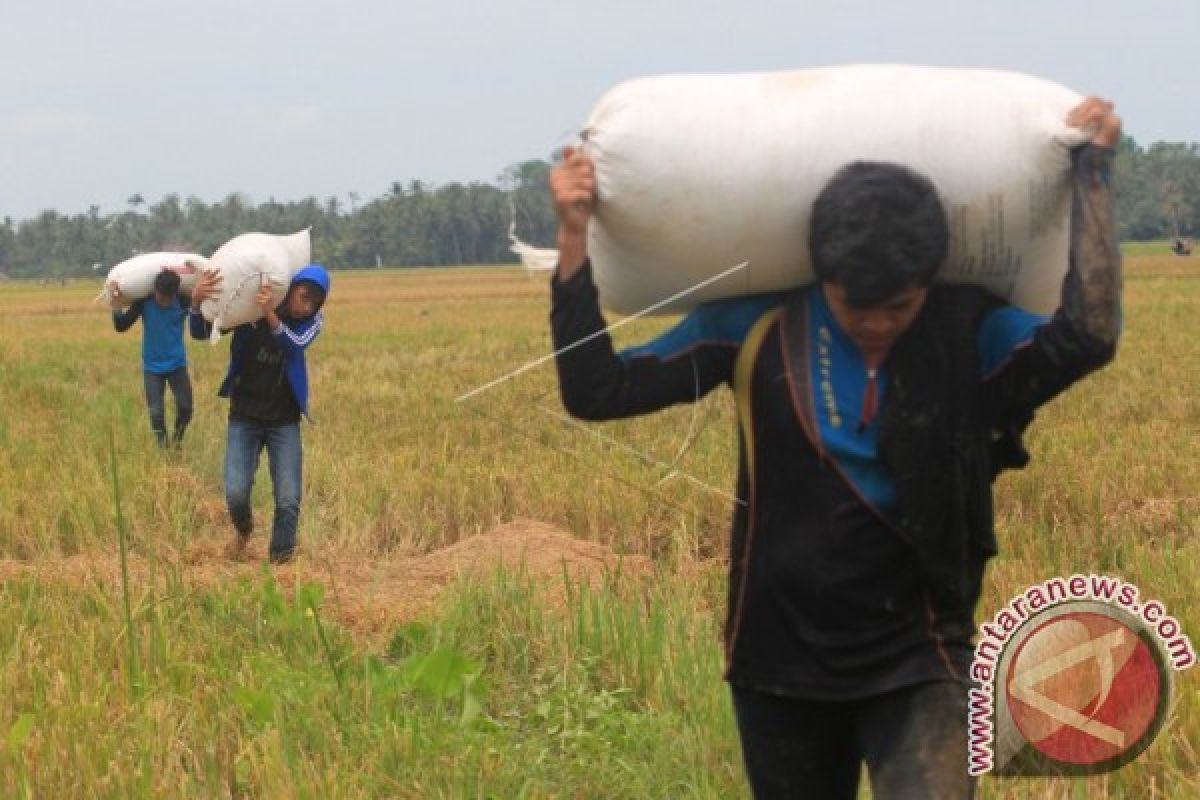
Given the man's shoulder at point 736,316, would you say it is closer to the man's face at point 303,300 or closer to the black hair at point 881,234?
the black hair at point 881,234

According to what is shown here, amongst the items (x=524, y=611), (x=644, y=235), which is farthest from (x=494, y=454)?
(x=644, y=235)

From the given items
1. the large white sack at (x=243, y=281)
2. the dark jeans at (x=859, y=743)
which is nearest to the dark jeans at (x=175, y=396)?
the large white sack at (x=243, y=281)

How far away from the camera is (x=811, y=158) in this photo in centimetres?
230

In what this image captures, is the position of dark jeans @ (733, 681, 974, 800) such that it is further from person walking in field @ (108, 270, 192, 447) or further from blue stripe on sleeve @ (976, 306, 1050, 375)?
person walking in field @ (108, 270, 192, 447)

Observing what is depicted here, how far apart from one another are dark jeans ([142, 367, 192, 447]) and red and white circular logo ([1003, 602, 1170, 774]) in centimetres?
767

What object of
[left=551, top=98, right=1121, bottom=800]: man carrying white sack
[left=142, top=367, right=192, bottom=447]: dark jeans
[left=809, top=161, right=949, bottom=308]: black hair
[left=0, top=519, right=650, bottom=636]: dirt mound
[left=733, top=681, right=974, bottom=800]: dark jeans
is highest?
[left=809, top=161, right=949, bottom=308]: black hair

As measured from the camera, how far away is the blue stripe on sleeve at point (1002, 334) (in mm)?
2287

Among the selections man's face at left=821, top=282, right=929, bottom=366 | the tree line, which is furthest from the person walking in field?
the tree line

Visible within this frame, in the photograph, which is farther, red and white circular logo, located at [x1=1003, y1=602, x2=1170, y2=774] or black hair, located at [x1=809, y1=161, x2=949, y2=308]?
red and white circular logo, located at [x1=1003, y1=602, x2=1170, y2=774]

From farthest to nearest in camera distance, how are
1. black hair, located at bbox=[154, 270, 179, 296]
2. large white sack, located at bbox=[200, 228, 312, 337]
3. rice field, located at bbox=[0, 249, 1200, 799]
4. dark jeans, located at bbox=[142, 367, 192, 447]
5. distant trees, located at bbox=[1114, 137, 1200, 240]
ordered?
1. distant trees, located at bbox=[1114, 137, 1200, 240]
2. dark jeans, located at bbox=[142, 367, 192, 447]
3. black hair, located at bbox=[154, 270, 179, 296]
4. large white sack, located at bbox=[200, 228, 312, 337]
5. rice field, located at bbox=[0, 249, 1200, 799]

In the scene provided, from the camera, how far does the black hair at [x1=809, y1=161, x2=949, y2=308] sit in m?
2.14

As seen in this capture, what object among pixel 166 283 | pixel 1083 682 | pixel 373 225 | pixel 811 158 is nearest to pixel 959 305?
pixel 811 158

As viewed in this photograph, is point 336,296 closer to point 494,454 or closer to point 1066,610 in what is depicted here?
point 494,454

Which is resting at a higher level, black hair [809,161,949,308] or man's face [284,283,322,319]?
black hair [809,161,949,308]
